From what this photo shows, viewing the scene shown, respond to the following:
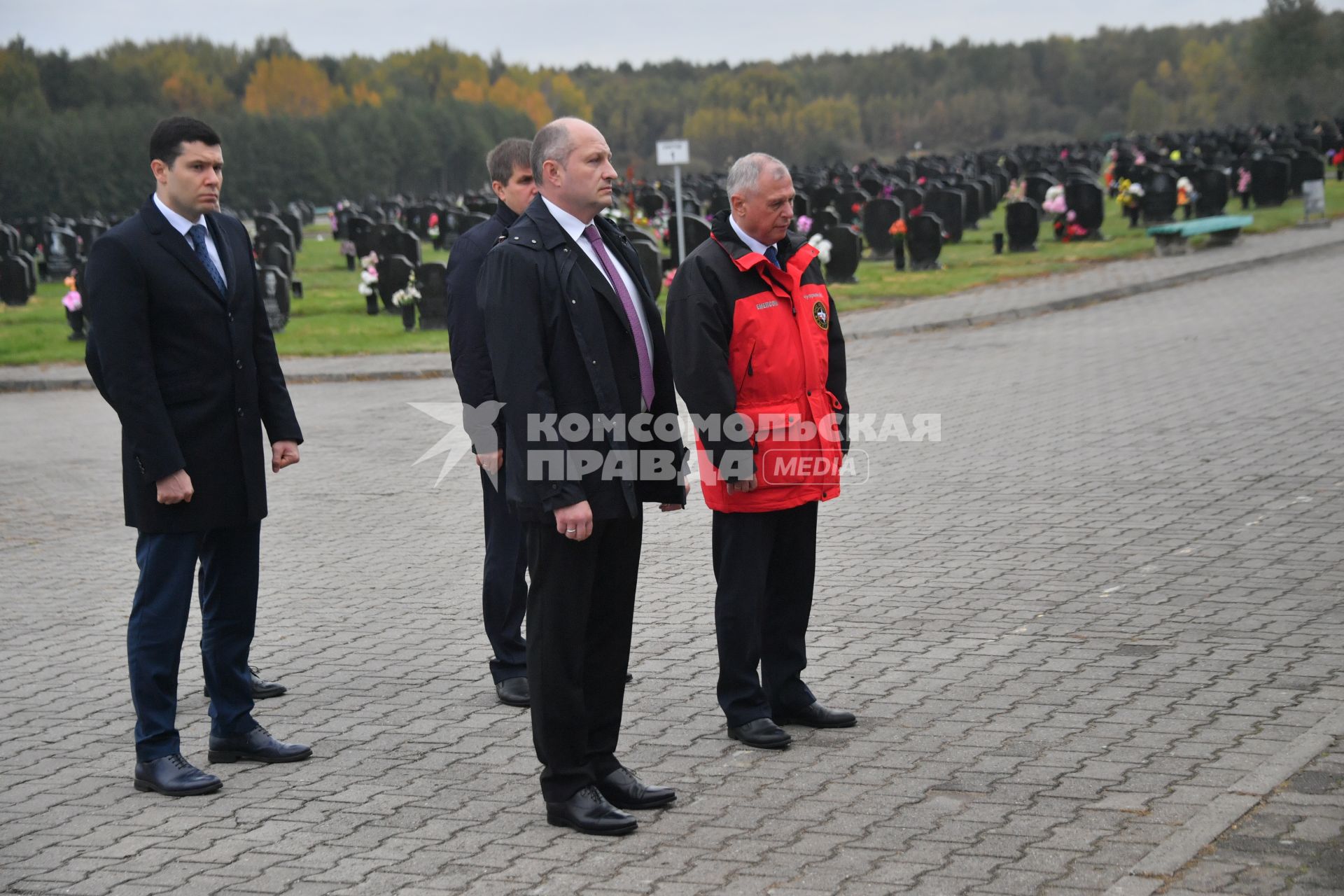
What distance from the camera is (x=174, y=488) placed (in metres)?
4.57

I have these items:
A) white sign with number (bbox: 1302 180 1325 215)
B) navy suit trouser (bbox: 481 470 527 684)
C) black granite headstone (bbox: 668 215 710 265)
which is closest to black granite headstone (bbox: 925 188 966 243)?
white sign with number (bbox: 1302 180 1325 215)

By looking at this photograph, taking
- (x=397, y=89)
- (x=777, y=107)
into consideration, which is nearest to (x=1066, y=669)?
(x=397, y=89)

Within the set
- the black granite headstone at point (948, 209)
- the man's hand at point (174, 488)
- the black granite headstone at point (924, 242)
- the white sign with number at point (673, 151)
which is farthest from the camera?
the black granite headstone at point (948, 209)

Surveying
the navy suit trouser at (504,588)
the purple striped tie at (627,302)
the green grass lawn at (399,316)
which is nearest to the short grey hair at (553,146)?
the purple striped tie at (627,302)

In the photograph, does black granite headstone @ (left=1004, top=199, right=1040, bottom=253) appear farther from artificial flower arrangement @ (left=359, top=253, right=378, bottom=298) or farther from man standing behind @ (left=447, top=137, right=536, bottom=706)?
man standing behind @ (left=447, top=137, right=536, bottom=706)

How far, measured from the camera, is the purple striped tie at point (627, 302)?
4.25 m

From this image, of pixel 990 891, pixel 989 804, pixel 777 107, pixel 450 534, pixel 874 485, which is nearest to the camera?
pixel 990 891

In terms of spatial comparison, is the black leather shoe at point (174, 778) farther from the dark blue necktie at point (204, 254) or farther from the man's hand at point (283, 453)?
the dark blue necktie at point (204, 254)

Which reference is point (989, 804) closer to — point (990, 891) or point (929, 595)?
point (990, 891)

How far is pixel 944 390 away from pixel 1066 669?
26.3ft

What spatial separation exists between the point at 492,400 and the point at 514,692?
44.5 inches

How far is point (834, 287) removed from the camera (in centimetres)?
2316

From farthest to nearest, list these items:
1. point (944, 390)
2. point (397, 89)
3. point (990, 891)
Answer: point (397, 89) → point (944, 390) → point (990, 891)

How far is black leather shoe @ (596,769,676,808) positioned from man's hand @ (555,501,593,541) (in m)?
0.81
